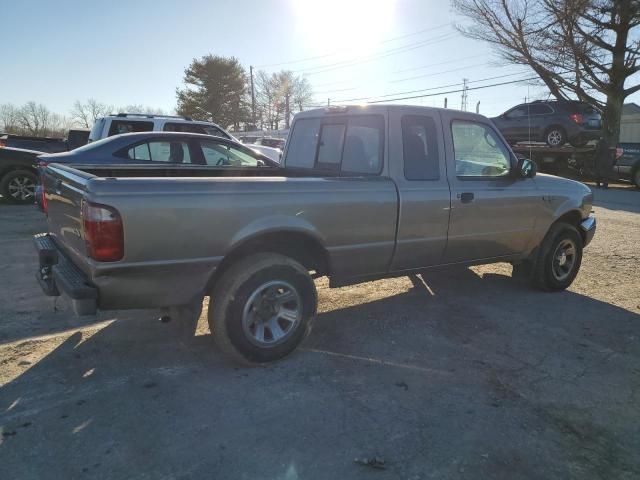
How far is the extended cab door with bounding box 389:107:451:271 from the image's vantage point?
4.05m

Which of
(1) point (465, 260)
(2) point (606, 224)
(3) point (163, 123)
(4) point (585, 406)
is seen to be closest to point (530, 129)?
(2) point (606, 224)

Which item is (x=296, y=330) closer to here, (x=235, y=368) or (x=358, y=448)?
(x=235, y=368)

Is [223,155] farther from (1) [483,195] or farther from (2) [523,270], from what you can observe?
(2) [523,270]

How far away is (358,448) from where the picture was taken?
259cm

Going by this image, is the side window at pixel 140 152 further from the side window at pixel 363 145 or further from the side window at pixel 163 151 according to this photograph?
the side window at pixel 363 145

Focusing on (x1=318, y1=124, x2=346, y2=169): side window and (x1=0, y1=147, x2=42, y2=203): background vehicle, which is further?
(x1=0, y1=147, x2=42, y2=203): background vehicle

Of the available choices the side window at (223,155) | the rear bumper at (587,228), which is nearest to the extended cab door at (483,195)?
the rear bumper at (587,228)

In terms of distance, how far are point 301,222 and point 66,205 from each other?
163cm

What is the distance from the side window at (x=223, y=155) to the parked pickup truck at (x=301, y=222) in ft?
9.88

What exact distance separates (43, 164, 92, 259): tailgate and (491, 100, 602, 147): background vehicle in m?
16.4

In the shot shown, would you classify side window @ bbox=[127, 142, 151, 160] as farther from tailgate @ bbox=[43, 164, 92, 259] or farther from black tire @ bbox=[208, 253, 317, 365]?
black tire @ bbox=[208, 253, 317, 365]

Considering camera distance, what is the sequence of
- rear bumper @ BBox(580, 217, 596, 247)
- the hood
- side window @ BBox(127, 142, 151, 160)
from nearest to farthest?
the hood → rear bumper @ BBox(580, 217, 596, 247) → side window @ BBox(127, 142, 151, 160)

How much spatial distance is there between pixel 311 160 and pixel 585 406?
3.11 meters

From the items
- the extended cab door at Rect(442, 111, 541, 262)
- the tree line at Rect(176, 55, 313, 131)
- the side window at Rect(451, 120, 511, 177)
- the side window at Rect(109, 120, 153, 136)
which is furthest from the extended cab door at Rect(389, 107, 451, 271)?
the tree line at Rect(176, 55, 313, 131)
